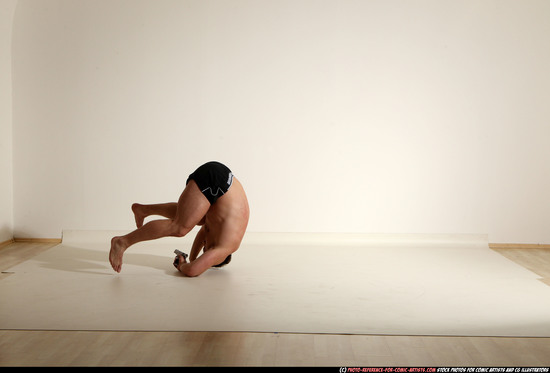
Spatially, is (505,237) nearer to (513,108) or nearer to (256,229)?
(513,108)

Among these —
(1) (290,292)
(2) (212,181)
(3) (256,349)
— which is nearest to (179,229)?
(2) (212,181)

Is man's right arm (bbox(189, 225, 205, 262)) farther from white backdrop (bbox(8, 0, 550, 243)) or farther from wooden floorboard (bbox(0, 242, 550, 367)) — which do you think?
wooden floorboard (bbox(0, 242, 550, 367))

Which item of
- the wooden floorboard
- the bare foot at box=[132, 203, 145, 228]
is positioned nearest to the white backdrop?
the bare foot at box=[132, 203, 145, 228]

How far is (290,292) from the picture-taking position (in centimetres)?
367

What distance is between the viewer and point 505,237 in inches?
209

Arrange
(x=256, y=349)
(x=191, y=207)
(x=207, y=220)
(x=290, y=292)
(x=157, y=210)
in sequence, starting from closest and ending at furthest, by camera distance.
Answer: (x=256, y=349) < (x=290, y=292) < (x=191, y=207) < (x=207, y=220) < (x=157, y=210)

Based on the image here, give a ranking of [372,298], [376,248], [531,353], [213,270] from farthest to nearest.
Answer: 1. [376,248]
2. [213,270]
3. [372,298]
4. [531,353]

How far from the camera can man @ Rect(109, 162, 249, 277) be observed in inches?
155

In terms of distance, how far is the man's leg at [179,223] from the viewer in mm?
3930

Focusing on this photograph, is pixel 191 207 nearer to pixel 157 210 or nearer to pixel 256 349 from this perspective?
pixel 157 210

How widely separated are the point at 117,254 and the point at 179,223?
1.44 feet

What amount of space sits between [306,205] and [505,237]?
65.1 inches

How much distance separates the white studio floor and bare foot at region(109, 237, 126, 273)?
7 cm

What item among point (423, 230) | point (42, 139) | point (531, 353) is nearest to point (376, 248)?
point (423, 230)
